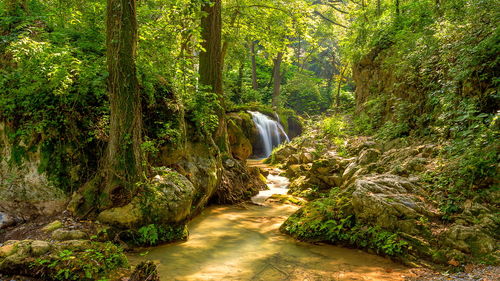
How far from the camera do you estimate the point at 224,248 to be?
5031 mm

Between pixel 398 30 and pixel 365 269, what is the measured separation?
33.3 ft

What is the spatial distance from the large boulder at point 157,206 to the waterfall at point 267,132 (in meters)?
12.1

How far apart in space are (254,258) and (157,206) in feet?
6.01

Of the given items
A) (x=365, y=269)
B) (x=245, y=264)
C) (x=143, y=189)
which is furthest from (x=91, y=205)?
(x=365, y=269)

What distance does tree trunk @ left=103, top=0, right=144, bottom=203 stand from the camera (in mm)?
4809

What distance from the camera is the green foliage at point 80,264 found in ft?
10.9

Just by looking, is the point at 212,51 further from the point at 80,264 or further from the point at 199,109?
the point at 80,264

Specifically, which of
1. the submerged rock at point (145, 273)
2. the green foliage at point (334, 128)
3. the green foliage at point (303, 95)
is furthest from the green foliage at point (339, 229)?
the green foliage at point (303, 95)

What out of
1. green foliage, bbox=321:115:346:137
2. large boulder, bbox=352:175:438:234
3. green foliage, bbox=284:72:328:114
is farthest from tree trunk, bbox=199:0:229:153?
green foliage, bbox=284:72:328:114

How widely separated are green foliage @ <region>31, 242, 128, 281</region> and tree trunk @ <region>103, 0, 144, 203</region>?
1296 mm

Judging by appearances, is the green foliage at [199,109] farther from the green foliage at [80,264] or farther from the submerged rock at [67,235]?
the green foliage at [80,264]

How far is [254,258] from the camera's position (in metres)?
4.61

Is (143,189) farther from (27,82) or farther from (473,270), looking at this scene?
(473,270)

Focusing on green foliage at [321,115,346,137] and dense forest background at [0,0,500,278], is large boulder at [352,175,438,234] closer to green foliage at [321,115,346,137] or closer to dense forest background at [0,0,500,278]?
dense forest background at [0,0,500,278]
